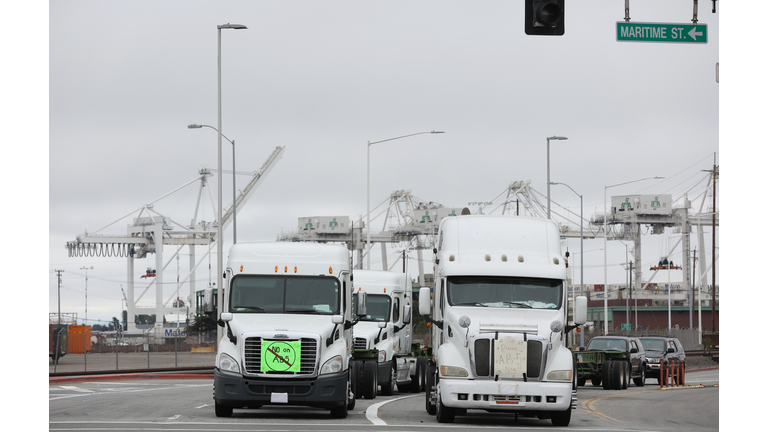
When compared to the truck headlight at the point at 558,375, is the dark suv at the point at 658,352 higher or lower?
lower

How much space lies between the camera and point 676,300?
5778 inches

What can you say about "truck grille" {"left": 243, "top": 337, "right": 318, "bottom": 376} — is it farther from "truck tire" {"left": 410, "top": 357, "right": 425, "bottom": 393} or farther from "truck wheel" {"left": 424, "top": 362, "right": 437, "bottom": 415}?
"truck tire" {"left": 410, "top": 357, "right": 425, "bottom": 393}

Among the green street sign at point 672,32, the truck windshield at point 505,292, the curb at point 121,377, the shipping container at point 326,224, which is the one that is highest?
the green street sign at point 672,32

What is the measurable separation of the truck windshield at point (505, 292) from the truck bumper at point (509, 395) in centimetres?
140

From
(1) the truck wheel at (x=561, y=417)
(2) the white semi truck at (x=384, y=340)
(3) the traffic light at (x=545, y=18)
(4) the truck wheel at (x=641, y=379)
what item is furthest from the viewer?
(4) the truck wheel at (x=641, y=379)

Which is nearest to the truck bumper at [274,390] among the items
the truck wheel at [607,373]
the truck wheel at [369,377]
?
the truck wheel at [369,377]

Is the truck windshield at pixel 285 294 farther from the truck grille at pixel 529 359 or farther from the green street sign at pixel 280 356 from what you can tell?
the truck grille at pixel 529 359

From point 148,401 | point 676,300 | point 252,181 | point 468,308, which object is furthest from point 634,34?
point 676,300

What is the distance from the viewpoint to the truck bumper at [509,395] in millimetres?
16453

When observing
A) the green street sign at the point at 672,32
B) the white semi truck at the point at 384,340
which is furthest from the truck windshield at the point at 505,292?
the white semi truck at the point at 384,340

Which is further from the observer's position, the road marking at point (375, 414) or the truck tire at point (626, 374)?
the truck tire at point (626, 374)

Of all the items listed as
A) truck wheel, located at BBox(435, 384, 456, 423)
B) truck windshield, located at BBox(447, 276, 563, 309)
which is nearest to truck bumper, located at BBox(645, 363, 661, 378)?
truck windshield, located at BBox(447, 276, 563, 309)

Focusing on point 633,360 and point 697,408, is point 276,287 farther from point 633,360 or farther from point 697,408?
point 633,360

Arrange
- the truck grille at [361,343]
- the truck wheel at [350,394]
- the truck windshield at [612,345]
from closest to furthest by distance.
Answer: the truck wheel at [350,394] → the truck grille at [361,343] → the truck windshield at [612,345]
